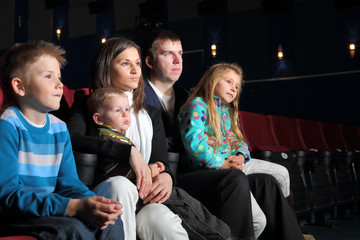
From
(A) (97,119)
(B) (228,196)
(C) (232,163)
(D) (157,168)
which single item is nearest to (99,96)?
(A) (97,119)

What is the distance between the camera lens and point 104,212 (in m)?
0.86

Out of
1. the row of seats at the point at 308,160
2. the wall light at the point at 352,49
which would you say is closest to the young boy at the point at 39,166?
the row of seats at the point at 308,160

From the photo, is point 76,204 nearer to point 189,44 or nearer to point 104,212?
point 104,212

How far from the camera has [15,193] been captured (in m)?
0.84

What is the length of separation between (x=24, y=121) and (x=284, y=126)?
3064mm

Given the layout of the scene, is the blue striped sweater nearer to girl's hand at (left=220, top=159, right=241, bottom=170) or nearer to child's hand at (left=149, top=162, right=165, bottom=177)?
child's hand at (left=149, top=162, right=165, bottom=177)

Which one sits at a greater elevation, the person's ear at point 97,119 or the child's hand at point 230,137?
the person's ear at point 97,119

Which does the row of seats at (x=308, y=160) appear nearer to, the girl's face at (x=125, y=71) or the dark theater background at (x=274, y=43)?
the girl's face at (x=125, y=71)

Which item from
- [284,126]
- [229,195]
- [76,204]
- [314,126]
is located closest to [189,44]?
[314,126]

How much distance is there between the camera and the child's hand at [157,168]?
1.26m

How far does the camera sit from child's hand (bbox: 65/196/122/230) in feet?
2.81

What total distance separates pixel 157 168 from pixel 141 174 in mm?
137

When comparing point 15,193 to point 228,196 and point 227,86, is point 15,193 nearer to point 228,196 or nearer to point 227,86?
point 228,196

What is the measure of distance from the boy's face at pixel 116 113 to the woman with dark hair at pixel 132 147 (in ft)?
0.20
